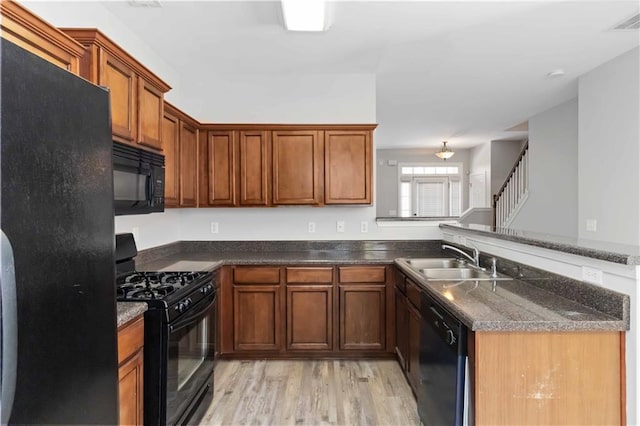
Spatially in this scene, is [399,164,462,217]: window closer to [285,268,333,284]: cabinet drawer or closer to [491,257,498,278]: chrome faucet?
[285,268,333,284]: cabinet drawer

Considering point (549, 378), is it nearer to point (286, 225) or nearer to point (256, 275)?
point (256, 275)

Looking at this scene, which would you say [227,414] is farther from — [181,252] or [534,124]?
[534,124]

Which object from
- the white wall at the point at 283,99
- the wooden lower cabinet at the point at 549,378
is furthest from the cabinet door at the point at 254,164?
the wooden lower cabinet at the point at 549,378

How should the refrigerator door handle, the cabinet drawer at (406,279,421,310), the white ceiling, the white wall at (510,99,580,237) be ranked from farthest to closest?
the white wall at (510,99,580,237)
the white ceiling
the cabinet drawer at (406,279,421,310)
the refrigerator door handle

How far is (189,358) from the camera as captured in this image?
2146mm

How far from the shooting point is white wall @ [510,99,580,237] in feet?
15.9

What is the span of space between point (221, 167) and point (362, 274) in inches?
67.9

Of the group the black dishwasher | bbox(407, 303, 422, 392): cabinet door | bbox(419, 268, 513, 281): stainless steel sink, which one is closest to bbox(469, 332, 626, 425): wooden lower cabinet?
the black dishwasher

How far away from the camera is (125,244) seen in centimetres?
251

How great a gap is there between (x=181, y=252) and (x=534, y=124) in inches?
212

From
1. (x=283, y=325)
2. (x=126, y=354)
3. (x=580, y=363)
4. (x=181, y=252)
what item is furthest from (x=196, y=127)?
(x=580, y=363)

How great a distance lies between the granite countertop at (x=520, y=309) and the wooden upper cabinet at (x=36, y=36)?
6.77 ft

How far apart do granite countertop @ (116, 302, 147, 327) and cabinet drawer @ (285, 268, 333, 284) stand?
1549 mm

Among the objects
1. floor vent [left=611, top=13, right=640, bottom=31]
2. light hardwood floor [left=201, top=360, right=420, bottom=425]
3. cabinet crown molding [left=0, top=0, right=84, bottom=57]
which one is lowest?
light hardwood floor [left=201, top=360, right=420, bottom=425]
